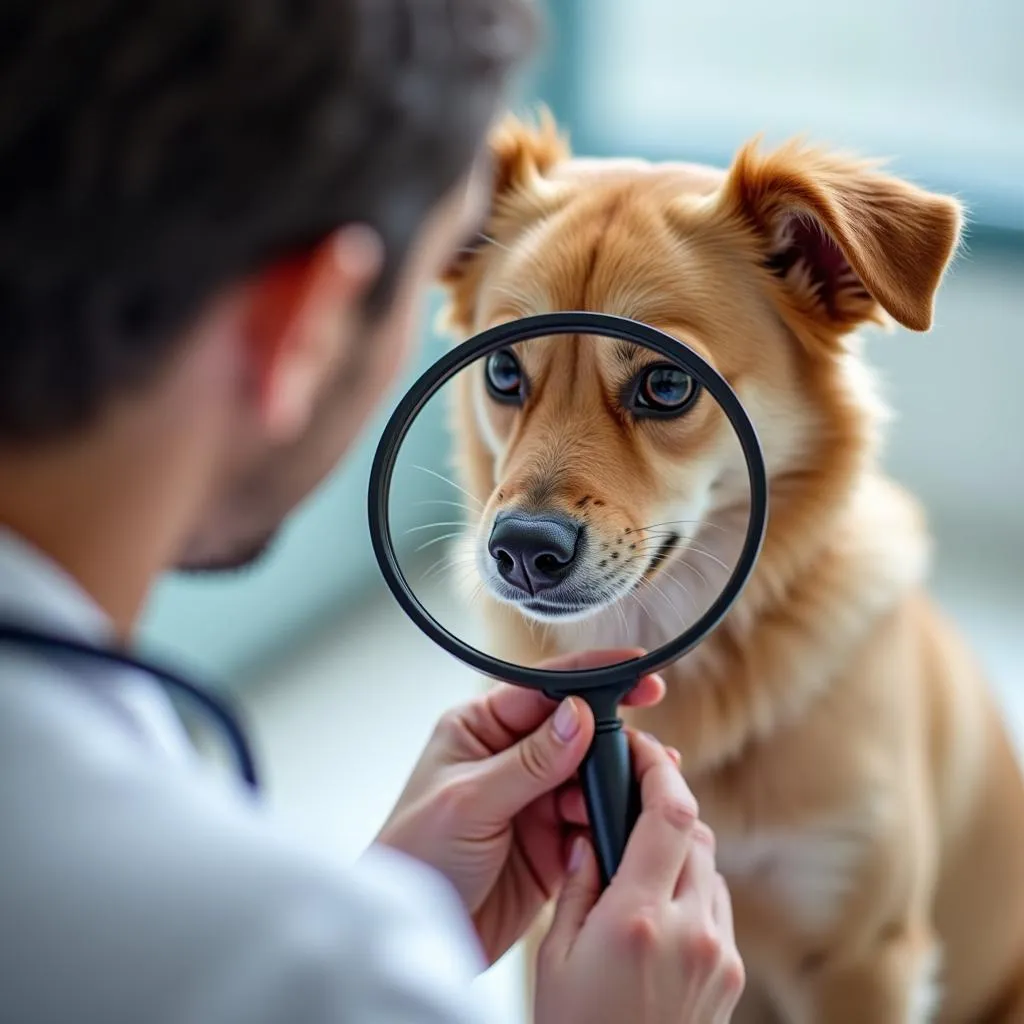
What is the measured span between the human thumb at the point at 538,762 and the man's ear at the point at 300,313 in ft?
1.00

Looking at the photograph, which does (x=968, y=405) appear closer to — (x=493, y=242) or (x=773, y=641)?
(x=773, y=641)

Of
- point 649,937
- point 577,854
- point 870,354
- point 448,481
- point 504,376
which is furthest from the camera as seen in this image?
point 870,354

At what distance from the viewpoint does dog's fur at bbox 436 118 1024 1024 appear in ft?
3.27

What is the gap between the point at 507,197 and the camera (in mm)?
1131

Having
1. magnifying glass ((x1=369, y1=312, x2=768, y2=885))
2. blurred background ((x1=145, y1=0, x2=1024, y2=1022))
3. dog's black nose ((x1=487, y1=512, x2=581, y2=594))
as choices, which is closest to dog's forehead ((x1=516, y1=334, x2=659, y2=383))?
magnifying glass ((x1=369, y1=312, x2=768, y2=885))

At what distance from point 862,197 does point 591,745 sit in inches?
18.8

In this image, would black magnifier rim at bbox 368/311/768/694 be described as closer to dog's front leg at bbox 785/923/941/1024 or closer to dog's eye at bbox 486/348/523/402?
dog's eye at bbox 486/348/523/402

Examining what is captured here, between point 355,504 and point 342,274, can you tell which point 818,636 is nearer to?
point 342,274

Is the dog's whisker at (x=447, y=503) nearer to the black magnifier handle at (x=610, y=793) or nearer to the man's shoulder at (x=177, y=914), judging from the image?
the black magnifier handle at (x=610, y=793)

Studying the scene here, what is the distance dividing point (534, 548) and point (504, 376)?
0.16 metres

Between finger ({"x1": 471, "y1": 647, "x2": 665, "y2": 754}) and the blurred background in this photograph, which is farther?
the blurred background

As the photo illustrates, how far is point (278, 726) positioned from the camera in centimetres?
221

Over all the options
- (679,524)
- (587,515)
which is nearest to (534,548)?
(587,515)

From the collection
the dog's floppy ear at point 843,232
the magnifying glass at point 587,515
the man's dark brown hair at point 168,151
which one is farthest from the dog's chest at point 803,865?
the man's dark brown hair at point 168,151
